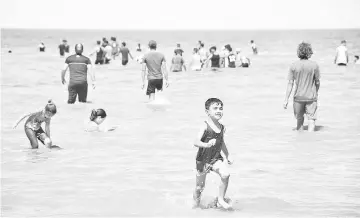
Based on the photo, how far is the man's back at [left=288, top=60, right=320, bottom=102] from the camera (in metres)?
12.0

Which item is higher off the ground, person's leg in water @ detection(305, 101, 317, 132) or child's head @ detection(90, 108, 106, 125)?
person's leg in water @ detection(305, 101, 317, 132)

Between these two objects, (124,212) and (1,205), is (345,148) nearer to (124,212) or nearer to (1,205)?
(124,212)

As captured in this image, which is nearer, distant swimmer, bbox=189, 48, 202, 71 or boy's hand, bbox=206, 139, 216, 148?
boy's hand, bbox=206, 139, 216, 148

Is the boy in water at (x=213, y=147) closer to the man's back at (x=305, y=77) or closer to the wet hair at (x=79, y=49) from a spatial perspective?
the man's back at (x=305, y=77)

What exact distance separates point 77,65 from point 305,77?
5.96m

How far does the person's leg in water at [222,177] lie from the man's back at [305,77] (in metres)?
5.22

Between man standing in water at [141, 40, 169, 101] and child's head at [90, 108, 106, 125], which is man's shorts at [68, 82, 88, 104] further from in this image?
child's head at [90, 108, 106, 125]

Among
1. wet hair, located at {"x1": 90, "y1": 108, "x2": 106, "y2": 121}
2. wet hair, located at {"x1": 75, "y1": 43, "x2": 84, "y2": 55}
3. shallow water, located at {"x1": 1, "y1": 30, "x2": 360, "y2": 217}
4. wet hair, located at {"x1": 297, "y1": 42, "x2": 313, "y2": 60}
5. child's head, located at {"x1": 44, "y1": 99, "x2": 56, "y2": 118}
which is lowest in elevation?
shallow water, located at {"x1": 1, "y1": 30, "x2": 360, "y2": 217}

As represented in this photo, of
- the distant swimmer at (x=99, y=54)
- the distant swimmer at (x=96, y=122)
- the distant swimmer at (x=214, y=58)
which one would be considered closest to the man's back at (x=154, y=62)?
the distant swimmer at (x=96, y=122)

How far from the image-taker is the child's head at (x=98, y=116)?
13.0 m

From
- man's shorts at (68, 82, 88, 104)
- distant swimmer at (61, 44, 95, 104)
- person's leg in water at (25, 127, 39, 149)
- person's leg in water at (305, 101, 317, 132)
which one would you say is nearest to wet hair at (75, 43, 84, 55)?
distant swimmer at (61, 44, 95, 104)

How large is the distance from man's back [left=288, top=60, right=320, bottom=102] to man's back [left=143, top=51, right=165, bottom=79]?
4.80 metres

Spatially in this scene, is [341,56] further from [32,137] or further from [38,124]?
[38,124]

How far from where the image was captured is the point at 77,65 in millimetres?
15867
